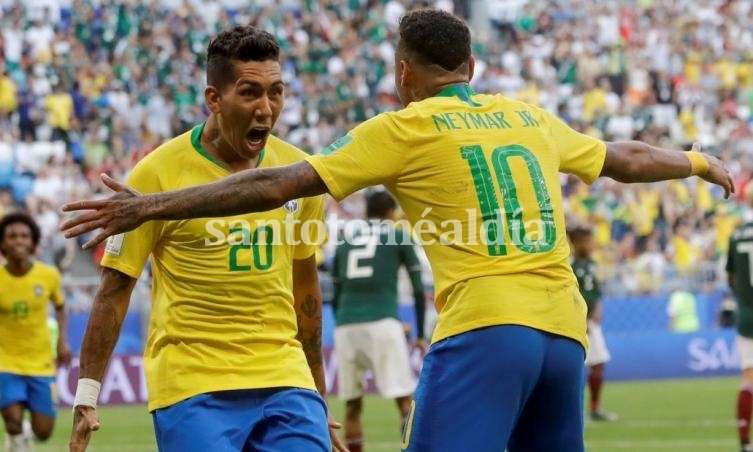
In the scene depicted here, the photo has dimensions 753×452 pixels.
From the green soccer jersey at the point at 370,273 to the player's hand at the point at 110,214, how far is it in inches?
345

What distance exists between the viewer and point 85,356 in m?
6.24

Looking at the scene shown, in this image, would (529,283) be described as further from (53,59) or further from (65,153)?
(53,59)

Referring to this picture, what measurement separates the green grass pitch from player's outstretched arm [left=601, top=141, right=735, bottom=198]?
27.5 ft

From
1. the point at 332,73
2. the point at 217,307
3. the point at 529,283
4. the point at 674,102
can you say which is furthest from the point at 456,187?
the point at 674,102

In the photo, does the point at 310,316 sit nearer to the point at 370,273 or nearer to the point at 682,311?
the point at 370,273

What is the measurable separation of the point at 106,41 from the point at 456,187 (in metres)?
24.9

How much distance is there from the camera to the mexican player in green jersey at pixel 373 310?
552 inches

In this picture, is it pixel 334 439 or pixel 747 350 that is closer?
pixel 334 439

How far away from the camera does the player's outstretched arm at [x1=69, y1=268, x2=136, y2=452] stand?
20.2ft

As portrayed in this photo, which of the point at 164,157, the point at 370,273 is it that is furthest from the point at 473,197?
the point at 370,273

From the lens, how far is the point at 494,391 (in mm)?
5516

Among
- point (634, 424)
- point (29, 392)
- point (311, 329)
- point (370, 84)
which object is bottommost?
point (634, 424)

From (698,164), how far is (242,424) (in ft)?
7.20

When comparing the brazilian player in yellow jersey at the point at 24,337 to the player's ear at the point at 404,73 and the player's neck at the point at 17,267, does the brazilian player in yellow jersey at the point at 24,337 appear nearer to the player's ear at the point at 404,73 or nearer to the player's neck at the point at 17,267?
the player's neck at the point at 17,267
